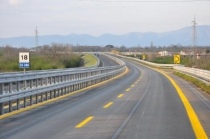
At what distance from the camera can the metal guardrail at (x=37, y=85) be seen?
15.6 m

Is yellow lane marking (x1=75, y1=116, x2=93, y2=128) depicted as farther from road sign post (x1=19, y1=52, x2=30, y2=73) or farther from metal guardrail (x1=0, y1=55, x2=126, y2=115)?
road sign post (x1=19, y1=52, x2=30, y2=73)

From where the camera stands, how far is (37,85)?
→ 20281 millimetres

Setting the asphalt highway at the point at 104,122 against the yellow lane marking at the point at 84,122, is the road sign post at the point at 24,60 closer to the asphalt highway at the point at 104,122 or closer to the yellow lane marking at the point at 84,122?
the asphalt highway at the point at 104,122

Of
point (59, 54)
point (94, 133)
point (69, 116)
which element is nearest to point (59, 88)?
point (69, 116)

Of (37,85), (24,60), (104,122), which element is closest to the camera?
(104,122)

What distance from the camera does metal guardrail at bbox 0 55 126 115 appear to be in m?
15.6

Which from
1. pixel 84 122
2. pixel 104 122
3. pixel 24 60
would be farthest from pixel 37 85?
pixel 104 122

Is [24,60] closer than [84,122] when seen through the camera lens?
No

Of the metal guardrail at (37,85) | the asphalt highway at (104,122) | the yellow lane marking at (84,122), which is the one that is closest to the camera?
the asphalt highway at (104,122)

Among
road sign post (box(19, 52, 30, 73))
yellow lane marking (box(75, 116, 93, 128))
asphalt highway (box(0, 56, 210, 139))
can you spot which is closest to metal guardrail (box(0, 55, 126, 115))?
asphalt highway (box(0, 56, 210, 139))

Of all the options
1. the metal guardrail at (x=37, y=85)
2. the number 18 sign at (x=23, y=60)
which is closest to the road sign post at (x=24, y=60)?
the number 18 sign at (x=23, y=60)

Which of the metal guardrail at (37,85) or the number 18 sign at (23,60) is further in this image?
the number 18 sign at (23,60)

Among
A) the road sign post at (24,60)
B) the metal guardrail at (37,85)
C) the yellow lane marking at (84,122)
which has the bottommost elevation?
the yellow lane marking at (84,122)

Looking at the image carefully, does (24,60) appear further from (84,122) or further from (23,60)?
(84,122)
